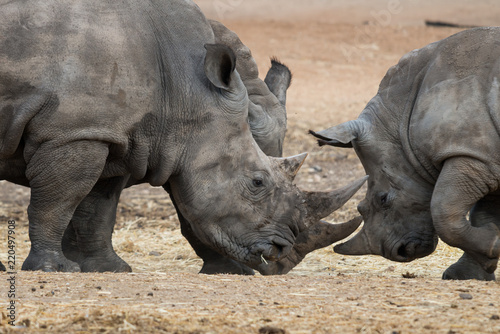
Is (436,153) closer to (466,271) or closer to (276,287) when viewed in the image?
(466,271)

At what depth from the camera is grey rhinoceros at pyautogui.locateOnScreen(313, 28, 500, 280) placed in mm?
7387

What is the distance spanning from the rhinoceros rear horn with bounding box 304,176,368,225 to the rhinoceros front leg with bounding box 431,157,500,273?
64 cm

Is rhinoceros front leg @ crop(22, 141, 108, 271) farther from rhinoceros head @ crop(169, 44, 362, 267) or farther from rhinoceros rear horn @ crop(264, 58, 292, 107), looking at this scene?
rhinoceros rear horn @ crop(264, 58, 292, 107)

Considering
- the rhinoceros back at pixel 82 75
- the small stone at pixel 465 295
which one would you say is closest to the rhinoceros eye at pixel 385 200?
the rhinoceros back at pixel 82 75

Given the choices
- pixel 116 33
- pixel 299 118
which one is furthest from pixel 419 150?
pixel 299 118

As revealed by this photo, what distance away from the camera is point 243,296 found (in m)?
5.70

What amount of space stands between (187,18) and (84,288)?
2.53 meters

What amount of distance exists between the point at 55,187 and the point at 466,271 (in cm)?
337

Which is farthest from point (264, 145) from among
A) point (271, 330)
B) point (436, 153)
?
point (271, 330)

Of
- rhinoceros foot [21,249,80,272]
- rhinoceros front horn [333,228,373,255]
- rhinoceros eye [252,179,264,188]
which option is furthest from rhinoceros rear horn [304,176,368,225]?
rhinoceros foot [21,249,80,272]

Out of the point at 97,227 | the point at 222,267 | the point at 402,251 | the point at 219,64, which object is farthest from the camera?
the point at 222,267

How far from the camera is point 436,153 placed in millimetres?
7609

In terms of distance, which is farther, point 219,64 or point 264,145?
point 264,145

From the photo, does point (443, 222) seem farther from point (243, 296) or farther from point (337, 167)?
point (337, 167)
